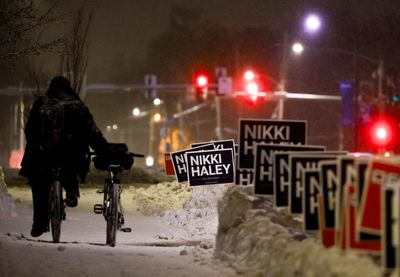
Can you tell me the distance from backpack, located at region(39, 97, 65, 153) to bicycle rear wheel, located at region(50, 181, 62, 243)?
1.61ft

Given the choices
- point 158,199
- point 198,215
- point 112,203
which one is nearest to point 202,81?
point 158,199

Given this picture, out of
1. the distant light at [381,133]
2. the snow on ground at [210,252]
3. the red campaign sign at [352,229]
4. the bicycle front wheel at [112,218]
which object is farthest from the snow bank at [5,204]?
the distant light at [381,133]

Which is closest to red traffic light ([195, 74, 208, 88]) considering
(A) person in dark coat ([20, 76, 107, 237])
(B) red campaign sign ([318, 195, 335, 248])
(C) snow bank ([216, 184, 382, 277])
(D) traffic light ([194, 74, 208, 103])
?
(D) traffic light ([194, 74, 208, 103])

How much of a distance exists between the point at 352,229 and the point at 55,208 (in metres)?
Result: 5.00

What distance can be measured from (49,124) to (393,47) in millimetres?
44136

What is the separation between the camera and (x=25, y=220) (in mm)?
14719

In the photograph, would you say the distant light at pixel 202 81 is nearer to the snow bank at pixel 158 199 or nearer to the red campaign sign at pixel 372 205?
the snow bank at pixel 158 199

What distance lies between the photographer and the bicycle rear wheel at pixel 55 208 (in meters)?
10.8

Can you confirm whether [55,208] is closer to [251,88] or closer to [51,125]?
[51,125]

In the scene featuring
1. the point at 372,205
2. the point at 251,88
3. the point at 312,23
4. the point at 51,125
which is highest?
the point at 312,23

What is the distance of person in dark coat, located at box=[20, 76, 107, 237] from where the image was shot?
425 inches

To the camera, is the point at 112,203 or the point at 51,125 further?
the point at 112,203

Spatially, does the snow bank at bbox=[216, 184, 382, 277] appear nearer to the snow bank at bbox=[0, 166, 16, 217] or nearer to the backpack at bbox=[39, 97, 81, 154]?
the backpack at bbox=[39, 97, 81, 154]

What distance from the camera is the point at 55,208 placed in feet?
35.5
